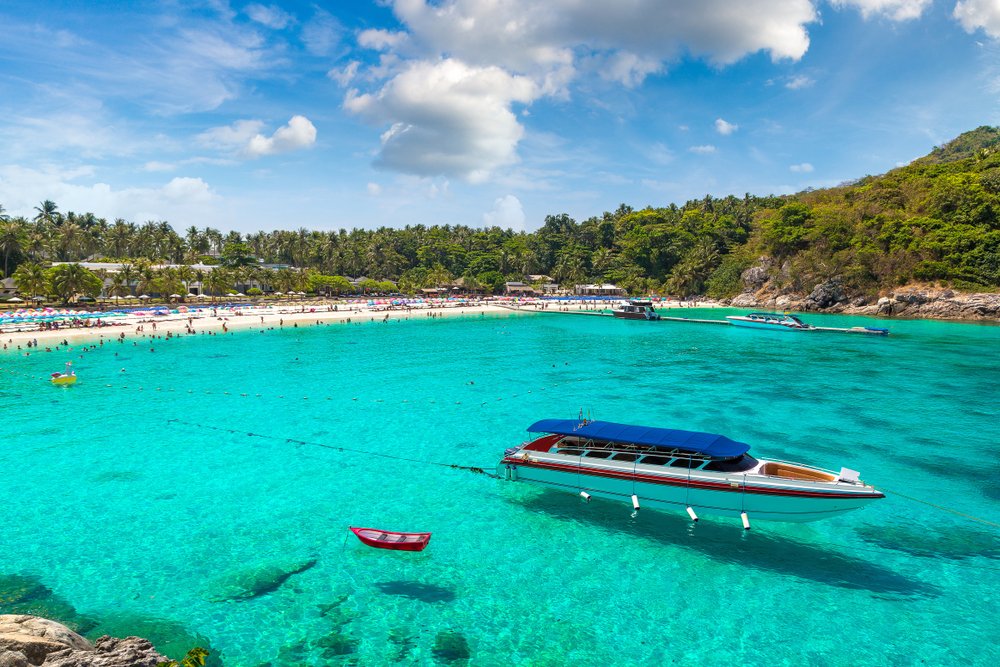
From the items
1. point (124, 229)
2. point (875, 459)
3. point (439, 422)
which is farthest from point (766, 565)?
point (124, 229)

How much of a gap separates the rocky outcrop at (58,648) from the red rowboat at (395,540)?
661cm

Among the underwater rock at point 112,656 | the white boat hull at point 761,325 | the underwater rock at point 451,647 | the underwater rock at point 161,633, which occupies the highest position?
the white boat hull at point 761,325

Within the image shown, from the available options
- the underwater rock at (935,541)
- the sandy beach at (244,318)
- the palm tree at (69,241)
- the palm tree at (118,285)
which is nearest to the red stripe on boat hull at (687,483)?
the underwater rock at (935,541)

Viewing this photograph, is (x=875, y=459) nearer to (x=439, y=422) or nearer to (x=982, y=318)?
(x=439, y=422)

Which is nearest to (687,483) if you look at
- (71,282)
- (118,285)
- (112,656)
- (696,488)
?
(696,488)

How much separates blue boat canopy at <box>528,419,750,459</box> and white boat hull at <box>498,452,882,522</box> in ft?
2.93

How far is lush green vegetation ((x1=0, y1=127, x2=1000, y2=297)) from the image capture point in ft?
317

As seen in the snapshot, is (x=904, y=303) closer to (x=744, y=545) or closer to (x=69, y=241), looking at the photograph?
(x=744, y=545)

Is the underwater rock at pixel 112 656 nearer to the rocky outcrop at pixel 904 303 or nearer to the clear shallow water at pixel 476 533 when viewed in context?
the clear shallow water at pixel 476 533

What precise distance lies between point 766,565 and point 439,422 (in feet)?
68.4

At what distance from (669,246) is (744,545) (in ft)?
494

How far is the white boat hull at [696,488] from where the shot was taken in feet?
54.4

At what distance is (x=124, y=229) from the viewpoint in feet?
464

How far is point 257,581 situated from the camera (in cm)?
1581
